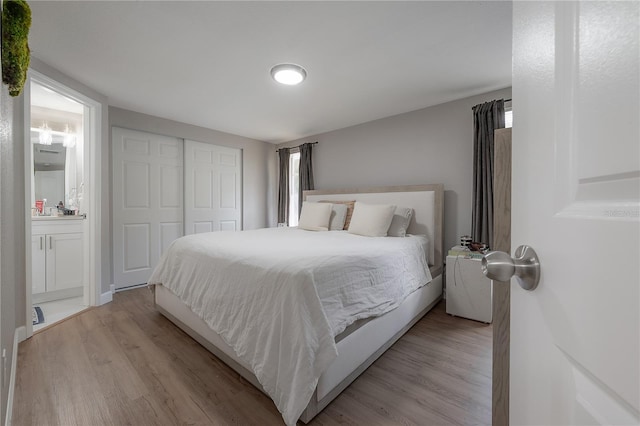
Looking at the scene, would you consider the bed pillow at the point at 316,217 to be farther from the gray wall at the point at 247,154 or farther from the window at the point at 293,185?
the gray wall at the point at 247,154

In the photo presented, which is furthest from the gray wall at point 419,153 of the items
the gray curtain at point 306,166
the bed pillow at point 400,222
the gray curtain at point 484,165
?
the bed pillow at point 400,222

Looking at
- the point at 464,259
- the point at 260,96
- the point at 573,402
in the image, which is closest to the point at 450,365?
the point at 464,259

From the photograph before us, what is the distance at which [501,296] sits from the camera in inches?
35.1

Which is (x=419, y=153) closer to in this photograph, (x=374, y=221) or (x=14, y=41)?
(x=374, y=221)

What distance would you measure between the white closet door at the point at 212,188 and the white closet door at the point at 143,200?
131 mm

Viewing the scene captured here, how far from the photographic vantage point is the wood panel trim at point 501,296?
896 millimetres

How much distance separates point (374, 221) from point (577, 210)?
8.29 ft

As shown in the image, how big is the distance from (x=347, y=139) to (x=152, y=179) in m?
2.91

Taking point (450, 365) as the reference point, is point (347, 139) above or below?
above

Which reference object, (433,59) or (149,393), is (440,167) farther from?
(149,393)

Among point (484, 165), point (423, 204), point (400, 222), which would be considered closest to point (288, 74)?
point (400, 222)

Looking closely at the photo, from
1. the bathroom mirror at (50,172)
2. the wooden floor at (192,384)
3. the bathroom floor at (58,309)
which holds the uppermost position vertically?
the bathroom mirror at (50,172)

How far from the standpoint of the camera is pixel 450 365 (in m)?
1.80

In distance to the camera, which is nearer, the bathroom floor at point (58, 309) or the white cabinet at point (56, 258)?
the bathroom floor at point (58, 309)
